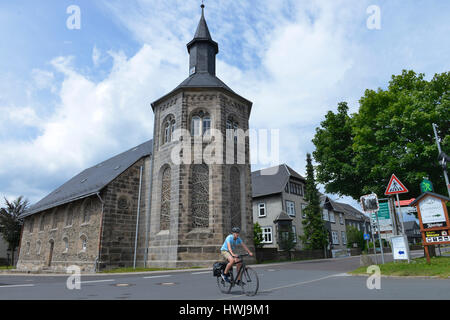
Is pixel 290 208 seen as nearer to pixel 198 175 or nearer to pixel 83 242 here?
pixel 198 175

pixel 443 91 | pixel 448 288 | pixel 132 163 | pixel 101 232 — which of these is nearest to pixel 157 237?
pixel 101 232

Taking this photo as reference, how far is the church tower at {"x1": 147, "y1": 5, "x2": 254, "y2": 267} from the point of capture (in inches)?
698

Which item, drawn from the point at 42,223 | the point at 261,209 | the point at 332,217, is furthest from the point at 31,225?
the point at 332,217

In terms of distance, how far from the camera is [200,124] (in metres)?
20.0

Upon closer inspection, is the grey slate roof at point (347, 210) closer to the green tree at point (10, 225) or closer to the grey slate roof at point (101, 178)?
the grey slate roof at point (101, 178)

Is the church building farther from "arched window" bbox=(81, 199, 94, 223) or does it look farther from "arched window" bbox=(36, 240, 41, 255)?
"arched window" bbox=(36, 240, 41, 255)

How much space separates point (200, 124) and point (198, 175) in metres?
3.46

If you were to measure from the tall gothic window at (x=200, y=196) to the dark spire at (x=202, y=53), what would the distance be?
905 cm

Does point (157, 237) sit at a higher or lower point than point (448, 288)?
higher

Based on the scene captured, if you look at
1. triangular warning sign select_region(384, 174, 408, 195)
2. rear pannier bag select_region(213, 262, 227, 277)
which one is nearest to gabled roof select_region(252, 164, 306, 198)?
Answer: triangular warning sign select_region(384, 174, 408, 195)

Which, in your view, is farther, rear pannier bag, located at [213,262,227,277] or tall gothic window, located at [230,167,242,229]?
tall gothic window, located at [230,167,242,229]
